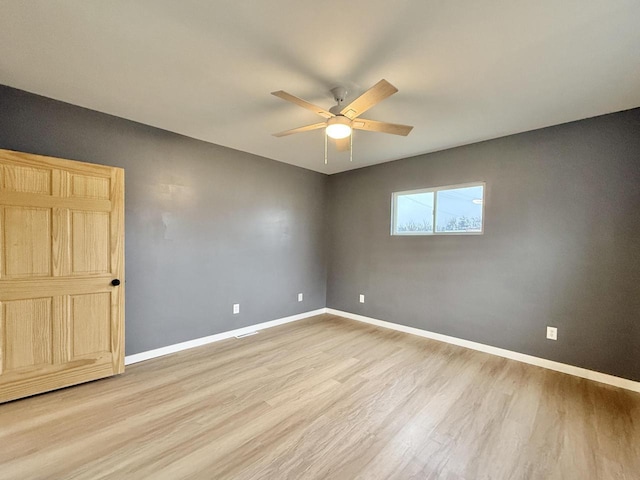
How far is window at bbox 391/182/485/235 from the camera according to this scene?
3365 mm

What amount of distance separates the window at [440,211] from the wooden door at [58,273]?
139 inches

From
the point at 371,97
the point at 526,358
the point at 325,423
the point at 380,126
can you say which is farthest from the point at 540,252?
the point at 325,423

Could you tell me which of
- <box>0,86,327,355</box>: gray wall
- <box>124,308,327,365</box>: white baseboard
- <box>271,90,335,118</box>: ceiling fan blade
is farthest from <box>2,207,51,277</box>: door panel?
<box>271,90,335,118</box>: ceiling fan blade

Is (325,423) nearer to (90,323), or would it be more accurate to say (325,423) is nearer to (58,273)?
(90,323)

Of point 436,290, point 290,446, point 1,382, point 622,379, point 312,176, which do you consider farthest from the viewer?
point 312,176

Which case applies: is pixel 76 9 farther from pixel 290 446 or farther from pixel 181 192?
pixel 290 446

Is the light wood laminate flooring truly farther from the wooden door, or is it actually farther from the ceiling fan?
the ceiling fan

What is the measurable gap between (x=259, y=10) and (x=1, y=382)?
323 centimetres

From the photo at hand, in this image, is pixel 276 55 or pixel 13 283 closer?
pixel 276 55

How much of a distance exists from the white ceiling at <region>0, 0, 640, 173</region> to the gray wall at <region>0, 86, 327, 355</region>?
0.94ft

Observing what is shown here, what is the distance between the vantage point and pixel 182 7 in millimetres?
1441

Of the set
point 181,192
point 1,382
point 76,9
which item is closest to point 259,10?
point 76,9

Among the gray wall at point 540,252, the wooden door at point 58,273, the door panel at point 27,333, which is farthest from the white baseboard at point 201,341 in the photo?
the gray wall at point 540,252

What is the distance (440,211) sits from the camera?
367cm
